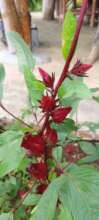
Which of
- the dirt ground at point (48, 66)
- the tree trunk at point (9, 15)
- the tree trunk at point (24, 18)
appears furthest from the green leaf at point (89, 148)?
the tree trunk at point (24, 18)

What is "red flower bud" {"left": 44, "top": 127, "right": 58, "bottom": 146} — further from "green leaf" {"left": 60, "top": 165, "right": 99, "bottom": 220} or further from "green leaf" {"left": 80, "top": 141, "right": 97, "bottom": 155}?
"green leaf" {"left": 80, "top": 141, "right": 97, "bottom": 155}

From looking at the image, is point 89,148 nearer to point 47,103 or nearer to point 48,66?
point 47,103

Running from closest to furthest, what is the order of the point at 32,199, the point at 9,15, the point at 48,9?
the point at 32,199 → the point at 9,15 → the point at 48,9

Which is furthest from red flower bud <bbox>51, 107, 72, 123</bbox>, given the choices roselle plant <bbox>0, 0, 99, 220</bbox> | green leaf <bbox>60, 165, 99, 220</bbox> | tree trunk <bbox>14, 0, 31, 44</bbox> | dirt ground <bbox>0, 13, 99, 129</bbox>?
tree trunk <bbox>14, 0, 31, 44</bbox>

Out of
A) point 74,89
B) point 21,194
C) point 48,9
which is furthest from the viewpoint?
point 48,9

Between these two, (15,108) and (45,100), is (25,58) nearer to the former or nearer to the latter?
(45,100)

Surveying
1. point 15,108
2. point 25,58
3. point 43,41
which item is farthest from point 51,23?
point 25,58

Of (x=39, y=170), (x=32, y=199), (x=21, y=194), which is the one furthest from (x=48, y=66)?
(x=39, y=170)

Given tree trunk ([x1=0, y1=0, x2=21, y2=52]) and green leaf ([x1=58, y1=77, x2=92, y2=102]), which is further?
tree trunk ([x1=0, y1=0, x2=21, y2=52])
